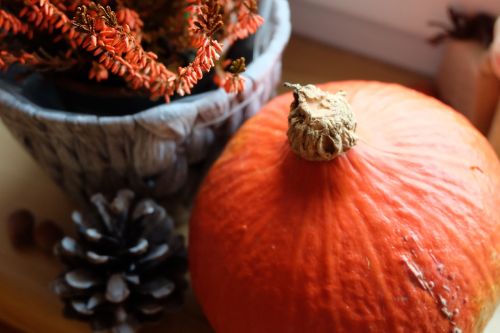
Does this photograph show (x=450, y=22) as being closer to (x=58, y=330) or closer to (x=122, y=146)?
(x=122, y=146)

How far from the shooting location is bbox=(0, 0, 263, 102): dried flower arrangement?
43cm

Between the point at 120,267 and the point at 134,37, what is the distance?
25 centimetres

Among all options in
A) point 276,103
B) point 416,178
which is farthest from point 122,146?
point 416,178

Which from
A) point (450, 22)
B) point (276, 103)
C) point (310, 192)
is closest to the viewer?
point (310, 192)

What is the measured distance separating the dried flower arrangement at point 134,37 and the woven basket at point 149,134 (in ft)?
0.10

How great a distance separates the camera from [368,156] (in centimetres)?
53

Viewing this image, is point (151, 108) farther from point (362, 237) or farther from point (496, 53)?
point (496, 53)

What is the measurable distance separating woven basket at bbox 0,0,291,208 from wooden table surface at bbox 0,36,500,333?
0.10 m

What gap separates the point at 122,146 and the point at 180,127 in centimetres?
6

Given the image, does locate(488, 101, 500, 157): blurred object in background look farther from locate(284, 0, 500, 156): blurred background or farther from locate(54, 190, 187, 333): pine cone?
locate(54, 190, 187, 333): pine cone

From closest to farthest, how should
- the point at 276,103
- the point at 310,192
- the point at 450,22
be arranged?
the point at 310,192
the point at 276,103
the point at 450,22

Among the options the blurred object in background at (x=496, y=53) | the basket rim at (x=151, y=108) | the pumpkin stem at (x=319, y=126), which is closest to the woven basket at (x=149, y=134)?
the basket rim at (x=151, y=108)

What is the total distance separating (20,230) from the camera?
72 centimetres

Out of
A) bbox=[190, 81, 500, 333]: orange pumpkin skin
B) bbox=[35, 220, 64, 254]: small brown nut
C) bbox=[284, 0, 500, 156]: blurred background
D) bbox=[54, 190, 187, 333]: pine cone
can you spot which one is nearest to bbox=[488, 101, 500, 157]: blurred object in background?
bbox=[284, 0, 500, 156]: blurred background
